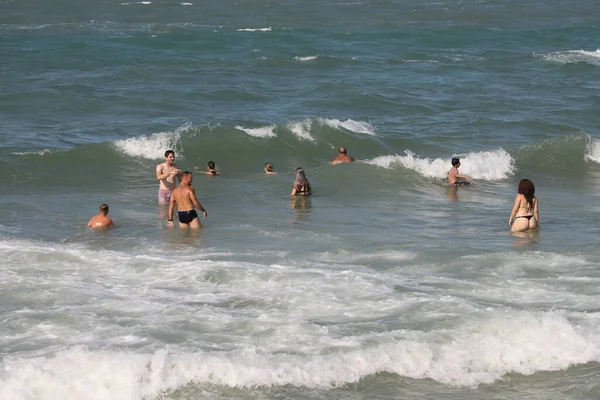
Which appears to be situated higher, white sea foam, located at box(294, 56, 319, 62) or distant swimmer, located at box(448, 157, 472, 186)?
white sea foam, located at box(294, 56, 319, 62)

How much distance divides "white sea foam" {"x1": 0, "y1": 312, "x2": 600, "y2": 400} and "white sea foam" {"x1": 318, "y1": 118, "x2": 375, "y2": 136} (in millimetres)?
16143

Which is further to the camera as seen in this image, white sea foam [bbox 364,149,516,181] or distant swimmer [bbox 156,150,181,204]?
white sea foam [bbox 364,149,516,181]

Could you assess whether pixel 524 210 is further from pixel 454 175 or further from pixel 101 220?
pixel 101 220

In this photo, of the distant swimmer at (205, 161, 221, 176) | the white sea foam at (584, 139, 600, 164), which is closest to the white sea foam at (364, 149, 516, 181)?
the white sea foam at (584, 139, 600, 164)

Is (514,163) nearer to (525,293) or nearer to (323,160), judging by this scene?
(323,160)

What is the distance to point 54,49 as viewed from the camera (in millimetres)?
38594

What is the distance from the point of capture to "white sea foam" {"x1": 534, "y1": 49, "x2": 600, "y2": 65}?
127 ft

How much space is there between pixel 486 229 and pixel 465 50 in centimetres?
2721

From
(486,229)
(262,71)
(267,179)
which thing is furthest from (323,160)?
(262,71)

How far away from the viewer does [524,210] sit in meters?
15.6

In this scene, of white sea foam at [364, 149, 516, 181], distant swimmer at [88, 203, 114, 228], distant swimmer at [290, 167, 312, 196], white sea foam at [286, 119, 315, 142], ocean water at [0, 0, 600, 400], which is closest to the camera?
ocean water at [0, 0, 600, 400]

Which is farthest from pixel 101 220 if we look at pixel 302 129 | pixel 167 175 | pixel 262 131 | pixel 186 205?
pixel 302 129

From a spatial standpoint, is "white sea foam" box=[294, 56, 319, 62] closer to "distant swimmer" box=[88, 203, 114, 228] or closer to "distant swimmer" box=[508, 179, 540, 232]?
"distant swimmer" box=[88, 203, 114, 228]

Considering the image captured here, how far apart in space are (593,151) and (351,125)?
6.15m
